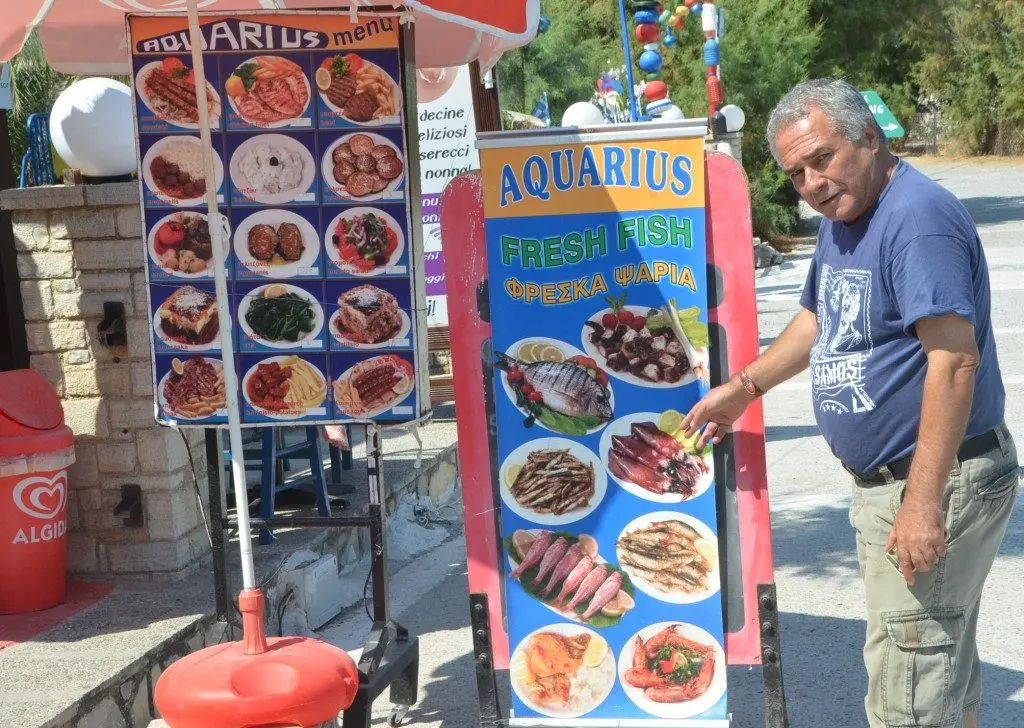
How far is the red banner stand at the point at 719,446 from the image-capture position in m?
3.62

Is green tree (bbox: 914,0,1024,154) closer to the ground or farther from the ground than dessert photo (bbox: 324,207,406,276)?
farther from the ground

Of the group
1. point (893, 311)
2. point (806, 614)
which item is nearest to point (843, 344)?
point (893, 311)

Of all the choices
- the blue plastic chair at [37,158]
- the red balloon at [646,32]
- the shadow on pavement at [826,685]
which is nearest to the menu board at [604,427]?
the shadow on pavement at [826,685]

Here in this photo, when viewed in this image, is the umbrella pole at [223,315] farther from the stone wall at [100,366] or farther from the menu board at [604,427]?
the stone wall at [100,366]

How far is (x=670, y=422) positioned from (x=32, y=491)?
2.58 metres

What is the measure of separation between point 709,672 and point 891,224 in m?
1.55

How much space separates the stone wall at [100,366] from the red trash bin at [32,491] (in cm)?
34

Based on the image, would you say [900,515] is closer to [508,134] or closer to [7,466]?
[508,134]

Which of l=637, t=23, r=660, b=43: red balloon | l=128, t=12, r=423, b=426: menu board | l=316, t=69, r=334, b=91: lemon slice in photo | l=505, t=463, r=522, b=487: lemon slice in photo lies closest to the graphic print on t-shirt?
l=505, t=463, r=522, b=487: lemon slice in photo

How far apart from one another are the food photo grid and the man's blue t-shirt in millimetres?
592

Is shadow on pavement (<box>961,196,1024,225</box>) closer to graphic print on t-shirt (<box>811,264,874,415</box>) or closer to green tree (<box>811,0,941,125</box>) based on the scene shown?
green tree (<box>811,0,941,125</box>)

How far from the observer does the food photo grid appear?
3701 millimetres

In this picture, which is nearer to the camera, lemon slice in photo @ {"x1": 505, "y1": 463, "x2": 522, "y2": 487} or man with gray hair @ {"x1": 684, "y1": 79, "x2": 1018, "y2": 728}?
man with gray hair @ {"x1": 684, "y1": 79, "x2": 1018, "y2": 728}

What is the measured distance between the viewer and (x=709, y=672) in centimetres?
375
